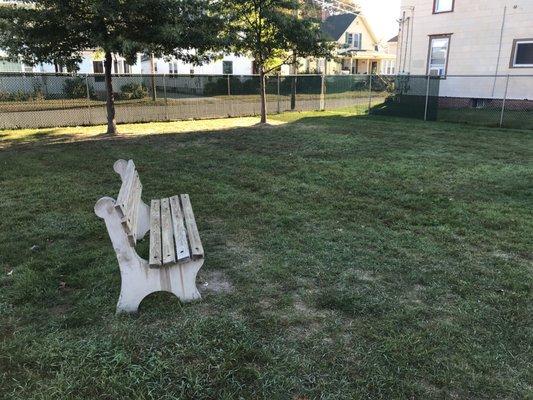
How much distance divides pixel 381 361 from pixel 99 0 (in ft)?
34.2

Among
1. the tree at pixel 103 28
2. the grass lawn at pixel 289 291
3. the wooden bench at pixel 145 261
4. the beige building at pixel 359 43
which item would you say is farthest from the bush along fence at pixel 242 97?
the beige building at pixel 359 43

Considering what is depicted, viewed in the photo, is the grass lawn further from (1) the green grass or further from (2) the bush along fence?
(1) the green grass

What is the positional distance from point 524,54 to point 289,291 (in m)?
18.9

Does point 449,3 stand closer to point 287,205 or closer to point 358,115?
point 358,115

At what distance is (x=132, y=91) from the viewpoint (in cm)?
1598

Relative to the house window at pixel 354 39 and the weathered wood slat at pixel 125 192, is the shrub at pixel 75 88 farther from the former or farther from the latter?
the house window at pixel 354 39

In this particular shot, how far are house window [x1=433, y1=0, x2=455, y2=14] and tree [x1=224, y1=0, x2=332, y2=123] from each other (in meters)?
8.50

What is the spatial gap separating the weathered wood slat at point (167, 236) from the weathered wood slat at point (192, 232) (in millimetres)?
143

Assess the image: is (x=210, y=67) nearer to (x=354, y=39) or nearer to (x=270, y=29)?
(x=270, y=29)

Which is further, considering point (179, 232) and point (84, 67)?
point (84, 67)

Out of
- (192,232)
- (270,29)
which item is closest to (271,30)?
(270,29)

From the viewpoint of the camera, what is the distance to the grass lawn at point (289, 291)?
8.96 ft

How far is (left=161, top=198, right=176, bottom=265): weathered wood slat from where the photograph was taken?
3.41 m

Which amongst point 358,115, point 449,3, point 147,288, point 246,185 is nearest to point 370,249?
point 147,288
